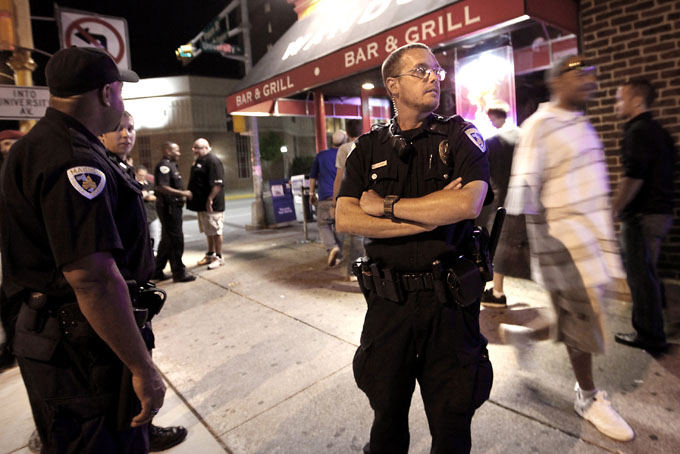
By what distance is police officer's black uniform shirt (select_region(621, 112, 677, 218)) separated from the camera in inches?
120

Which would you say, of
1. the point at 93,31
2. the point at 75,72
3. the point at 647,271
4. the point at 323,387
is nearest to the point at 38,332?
the point at 75,72

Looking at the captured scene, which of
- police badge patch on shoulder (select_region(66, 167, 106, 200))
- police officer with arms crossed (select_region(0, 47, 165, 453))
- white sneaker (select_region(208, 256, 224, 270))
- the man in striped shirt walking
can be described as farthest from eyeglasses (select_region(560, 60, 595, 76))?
white sneaker (select_region(208, 256, 224, 270))

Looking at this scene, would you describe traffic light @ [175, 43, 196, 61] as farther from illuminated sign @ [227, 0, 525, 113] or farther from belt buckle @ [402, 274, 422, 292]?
belt buckle @ [402, 274, 422, 292]

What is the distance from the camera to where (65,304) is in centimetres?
145

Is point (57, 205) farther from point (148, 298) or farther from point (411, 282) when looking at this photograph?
point (411, 282)

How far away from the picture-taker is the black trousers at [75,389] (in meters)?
1.40

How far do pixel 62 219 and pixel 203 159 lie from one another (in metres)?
5.59

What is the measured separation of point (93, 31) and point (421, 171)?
674cm

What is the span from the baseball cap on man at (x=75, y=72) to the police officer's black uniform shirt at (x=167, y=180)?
4.75 meters

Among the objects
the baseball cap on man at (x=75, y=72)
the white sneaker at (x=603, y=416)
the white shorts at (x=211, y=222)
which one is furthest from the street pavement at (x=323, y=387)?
the baseball cap on man at (x=75, y=72)

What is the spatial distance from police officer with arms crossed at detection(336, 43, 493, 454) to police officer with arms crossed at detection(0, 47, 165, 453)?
90 centimetres

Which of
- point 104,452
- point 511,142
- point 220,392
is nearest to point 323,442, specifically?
point 220,392

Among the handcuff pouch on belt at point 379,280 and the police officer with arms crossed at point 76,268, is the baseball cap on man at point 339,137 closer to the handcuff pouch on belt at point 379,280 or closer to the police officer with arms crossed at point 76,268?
the handcuff pouch on belt at point 379,280

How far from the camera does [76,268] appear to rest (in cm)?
128
